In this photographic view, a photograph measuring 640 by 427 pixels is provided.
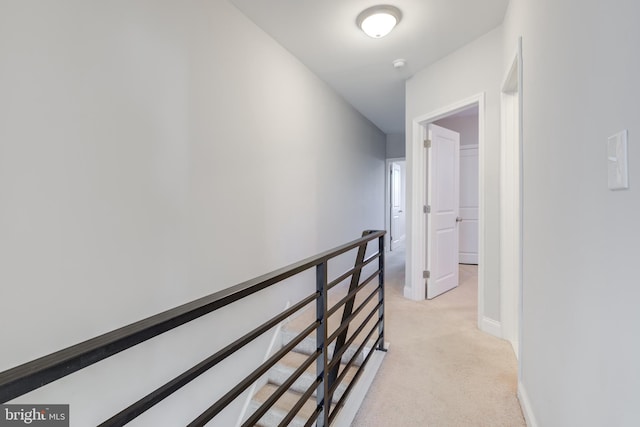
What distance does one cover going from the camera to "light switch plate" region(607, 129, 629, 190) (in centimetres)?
67

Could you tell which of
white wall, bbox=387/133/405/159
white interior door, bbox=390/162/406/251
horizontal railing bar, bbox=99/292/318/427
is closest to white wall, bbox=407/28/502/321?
horizontal railing bar, bbox=99/292/318/427

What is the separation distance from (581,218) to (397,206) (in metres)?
6.17

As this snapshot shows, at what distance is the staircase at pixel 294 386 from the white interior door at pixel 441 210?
148cm

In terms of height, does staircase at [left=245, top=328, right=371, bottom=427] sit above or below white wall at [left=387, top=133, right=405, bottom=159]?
below

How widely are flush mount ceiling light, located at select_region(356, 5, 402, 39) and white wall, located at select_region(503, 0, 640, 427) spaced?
86cm

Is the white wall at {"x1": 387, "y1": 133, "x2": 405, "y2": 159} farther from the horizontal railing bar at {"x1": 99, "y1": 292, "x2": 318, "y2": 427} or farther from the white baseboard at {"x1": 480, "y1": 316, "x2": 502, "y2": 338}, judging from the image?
the horizontal railing bar at {"x1": 99, "y1": 292, "x2": 318, "y2": 427}

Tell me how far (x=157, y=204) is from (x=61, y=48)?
698 mm

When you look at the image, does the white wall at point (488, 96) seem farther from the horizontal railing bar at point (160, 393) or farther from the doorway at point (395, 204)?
the doorway at point (395, 204)

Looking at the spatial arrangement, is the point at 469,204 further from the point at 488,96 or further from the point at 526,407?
the point at 526,407

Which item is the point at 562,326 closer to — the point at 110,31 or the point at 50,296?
the point at 50,296

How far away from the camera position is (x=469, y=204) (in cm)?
509

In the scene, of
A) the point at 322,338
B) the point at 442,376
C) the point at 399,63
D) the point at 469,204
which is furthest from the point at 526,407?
the point at 469,204

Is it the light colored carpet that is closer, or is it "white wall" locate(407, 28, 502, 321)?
the light colored carpet

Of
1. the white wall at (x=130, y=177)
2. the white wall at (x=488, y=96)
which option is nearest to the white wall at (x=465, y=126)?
the white wall at (x=488, y=96)
